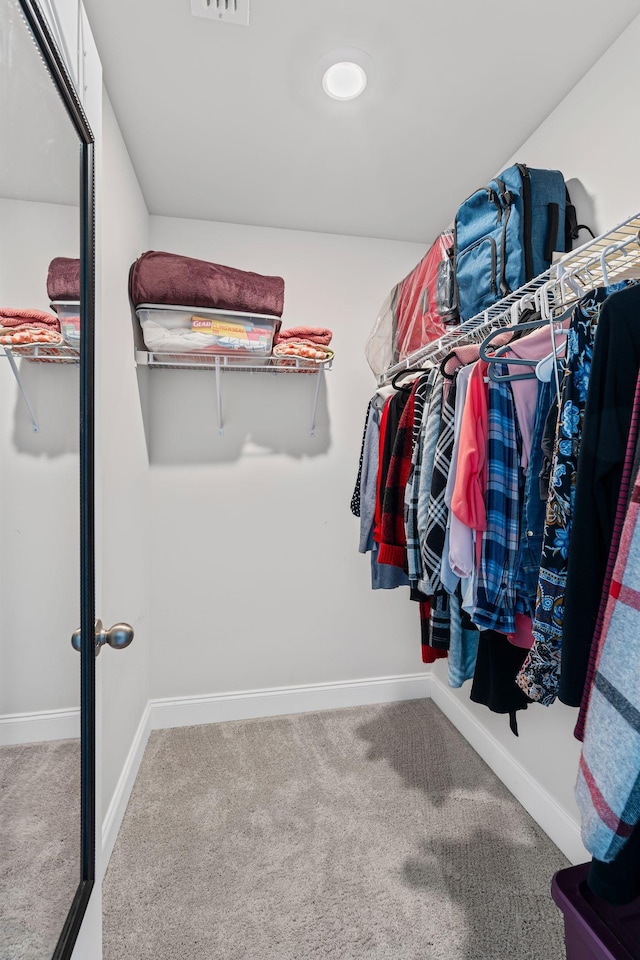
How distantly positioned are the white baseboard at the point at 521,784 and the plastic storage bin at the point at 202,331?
1946 mm

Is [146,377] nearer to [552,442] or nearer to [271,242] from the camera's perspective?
[271,242]

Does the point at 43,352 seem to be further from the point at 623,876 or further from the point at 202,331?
the point at 202,331

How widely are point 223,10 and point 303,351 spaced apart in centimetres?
112

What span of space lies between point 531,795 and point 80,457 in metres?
1.92

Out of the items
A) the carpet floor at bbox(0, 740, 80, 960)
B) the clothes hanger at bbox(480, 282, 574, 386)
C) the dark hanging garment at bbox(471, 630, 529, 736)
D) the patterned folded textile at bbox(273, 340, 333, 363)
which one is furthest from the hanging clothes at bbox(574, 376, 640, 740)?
the patterned folded textile at bbox(273, 340, 333, 363)

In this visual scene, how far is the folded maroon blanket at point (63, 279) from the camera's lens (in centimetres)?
67

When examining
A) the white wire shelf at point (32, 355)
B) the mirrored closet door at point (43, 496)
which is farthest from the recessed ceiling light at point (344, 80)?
the white wire shelf at point (32, 355)

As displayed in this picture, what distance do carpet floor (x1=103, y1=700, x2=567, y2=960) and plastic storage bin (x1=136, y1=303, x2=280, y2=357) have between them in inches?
70.4

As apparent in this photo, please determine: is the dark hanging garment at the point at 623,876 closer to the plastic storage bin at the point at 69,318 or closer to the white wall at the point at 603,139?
the plastic storage bin at the point at 69,318

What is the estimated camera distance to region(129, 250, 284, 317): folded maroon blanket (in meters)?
1.92

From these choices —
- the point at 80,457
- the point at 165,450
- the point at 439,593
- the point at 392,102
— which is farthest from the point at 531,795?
the point at 392,102

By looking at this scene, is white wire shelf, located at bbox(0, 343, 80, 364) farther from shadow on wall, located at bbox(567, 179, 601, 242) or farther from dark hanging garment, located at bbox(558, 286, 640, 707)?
shadow on wall, located at bbox(567, 179, 601, 242)

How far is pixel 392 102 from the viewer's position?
162cm

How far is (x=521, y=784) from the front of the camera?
1.79 meters
